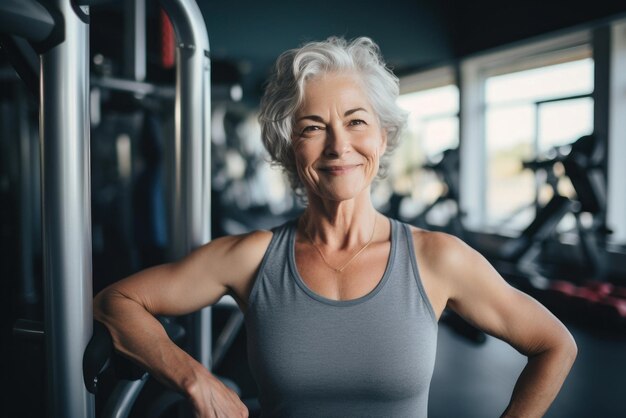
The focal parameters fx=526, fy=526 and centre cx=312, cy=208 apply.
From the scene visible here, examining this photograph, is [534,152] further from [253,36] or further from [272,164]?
[272,164]

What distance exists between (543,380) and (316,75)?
2.17 ft

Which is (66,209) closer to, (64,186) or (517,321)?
(64,186)

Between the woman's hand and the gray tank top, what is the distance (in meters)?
0.09

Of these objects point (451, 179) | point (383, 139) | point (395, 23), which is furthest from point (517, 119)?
point (383, 139)

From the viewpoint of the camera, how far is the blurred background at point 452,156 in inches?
87.4

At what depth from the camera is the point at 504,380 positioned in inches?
91.2

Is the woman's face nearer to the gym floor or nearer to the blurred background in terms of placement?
the blurred background

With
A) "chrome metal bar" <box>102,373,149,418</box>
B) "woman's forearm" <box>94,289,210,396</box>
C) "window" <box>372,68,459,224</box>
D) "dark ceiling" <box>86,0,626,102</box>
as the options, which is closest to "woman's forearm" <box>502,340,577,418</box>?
"woman's forearm" <box>94,289,210,396</box>

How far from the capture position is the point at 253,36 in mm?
5051

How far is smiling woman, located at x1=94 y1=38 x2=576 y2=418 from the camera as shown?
870mm

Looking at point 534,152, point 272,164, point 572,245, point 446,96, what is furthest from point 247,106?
point 272,164

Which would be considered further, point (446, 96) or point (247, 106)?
point (247, 106)

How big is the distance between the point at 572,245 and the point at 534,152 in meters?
1.05

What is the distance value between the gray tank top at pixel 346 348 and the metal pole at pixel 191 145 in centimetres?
26
